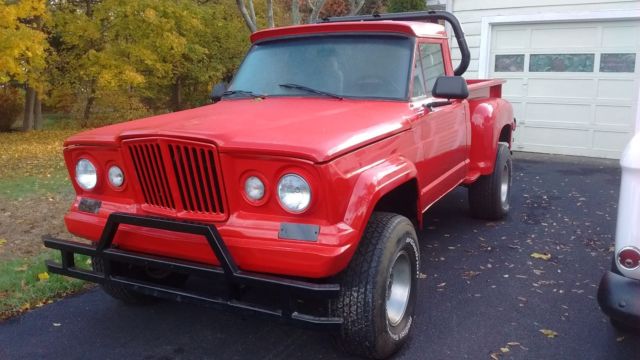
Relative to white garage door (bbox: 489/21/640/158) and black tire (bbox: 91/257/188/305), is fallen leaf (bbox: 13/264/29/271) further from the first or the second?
white garage door (bbox: 489/21/640/158)

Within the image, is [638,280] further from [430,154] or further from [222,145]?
[222,145]

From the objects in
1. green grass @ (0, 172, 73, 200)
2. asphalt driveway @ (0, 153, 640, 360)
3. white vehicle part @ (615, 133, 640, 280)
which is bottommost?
green grass @ (0, 172, 73, 200)

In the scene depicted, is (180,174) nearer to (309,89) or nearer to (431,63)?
(309,89)

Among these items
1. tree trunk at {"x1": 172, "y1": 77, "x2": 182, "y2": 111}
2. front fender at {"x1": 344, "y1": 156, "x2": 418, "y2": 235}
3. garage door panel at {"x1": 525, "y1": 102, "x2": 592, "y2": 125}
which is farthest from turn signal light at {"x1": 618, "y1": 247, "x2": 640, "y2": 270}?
tree trunk at {"x1": 172, "y1": 77, "x2": 182, "y2": 111}

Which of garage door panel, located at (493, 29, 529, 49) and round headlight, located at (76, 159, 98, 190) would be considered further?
garage door panel, located at (493, 29, 529, 49)

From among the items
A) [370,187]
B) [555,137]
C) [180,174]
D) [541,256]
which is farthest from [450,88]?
[555,137]

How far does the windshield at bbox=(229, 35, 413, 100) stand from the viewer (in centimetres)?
407

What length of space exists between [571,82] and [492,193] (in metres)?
5.08

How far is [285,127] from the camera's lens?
3.09 m

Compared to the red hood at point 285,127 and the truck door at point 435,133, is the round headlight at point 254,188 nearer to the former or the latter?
the red hood at point 285,127

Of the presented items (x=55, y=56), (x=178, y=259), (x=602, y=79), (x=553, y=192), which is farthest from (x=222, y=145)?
(x=55, y=56)

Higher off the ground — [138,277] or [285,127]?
[285,127]

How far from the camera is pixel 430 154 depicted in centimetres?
413

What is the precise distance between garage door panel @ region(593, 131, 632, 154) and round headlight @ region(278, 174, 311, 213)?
8.56m
